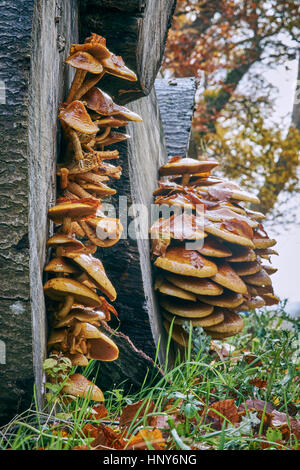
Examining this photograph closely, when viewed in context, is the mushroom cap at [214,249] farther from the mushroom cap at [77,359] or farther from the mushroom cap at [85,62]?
the mushroom cap at [85,62]

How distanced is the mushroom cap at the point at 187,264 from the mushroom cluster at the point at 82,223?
0.50 m

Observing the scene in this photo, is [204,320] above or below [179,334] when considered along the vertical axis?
above

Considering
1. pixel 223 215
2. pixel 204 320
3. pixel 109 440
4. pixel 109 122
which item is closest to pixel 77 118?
pixel 109 122

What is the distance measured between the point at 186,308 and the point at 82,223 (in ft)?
2.86

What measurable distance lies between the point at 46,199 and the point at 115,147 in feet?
2.30

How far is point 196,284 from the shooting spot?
211 cm

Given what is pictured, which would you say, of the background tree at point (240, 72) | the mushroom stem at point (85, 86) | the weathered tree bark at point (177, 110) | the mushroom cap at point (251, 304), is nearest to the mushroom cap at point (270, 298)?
the mushroom cap at point (251, 304)

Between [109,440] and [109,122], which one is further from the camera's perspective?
[109,122]

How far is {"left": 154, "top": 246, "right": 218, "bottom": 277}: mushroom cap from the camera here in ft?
6.69

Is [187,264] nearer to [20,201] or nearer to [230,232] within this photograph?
[230,232]

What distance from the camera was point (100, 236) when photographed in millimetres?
1503

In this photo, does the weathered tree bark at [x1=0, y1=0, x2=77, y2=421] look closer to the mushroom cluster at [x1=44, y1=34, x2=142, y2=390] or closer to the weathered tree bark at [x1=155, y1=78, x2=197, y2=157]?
the mushroom cluster at [x1=44, y1=34, x2=142, y2=390]
